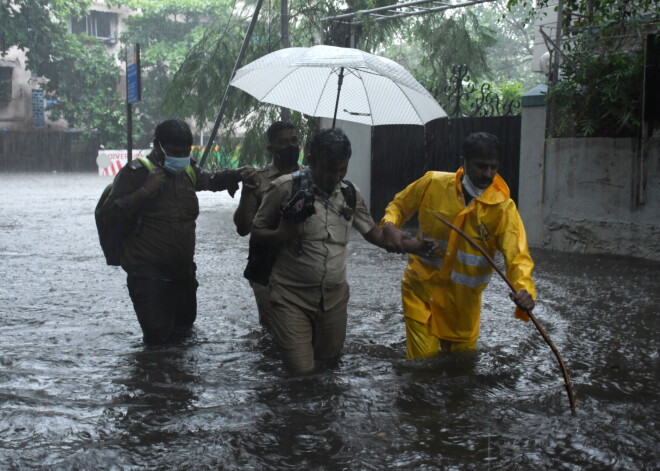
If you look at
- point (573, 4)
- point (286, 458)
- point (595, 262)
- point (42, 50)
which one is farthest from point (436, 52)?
point (42, 50)

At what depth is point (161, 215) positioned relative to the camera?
5359 mm

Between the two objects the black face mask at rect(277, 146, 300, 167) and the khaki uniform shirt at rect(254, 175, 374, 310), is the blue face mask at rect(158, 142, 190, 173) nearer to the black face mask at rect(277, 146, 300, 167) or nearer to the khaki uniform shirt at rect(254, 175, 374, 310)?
the black face mask at rect(277, 146, 300, 167)

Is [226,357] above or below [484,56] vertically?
below

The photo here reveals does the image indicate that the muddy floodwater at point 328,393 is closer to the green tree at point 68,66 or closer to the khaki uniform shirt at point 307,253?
the khaki uniform shirt at point 307,253

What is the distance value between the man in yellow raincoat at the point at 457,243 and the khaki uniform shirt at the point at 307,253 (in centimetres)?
36

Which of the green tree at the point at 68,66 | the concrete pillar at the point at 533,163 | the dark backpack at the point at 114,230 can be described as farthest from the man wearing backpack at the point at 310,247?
the green tree at the point at 68,66

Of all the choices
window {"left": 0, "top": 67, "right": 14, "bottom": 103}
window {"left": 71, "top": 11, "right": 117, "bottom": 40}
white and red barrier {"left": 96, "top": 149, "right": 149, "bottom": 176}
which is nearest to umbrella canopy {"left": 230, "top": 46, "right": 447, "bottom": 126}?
white and red barrier {"left": 96, "top": 149, "right": 149, "bottom": 176}

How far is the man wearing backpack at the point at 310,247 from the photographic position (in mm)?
4383

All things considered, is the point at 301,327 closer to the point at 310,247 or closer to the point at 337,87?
the point at 310,247

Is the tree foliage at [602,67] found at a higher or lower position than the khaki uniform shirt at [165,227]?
higher

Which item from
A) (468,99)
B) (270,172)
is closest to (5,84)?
(468,99)

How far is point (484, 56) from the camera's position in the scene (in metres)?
16.2

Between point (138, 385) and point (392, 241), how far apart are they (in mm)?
1774

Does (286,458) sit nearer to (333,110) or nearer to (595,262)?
(333,110)
